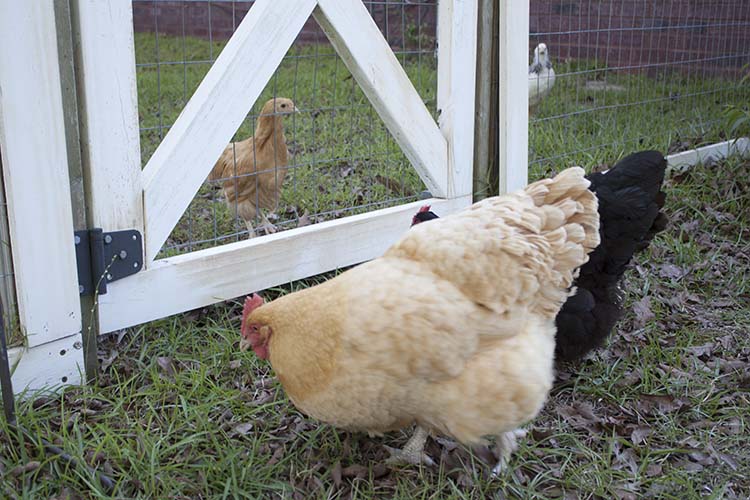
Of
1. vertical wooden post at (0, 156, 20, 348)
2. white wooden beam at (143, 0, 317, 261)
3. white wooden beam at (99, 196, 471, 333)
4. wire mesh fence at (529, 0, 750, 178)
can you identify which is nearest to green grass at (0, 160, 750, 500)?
white wooden beam at (99, 196, 471, 333)

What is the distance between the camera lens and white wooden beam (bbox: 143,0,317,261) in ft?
9.82

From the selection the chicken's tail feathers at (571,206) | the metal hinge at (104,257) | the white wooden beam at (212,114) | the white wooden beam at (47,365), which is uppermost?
the white wooden beam at (212,114)

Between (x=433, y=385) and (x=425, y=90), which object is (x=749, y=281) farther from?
(x=425, y=90)

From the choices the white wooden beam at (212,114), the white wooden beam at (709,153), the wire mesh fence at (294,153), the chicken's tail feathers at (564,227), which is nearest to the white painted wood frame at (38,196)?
the white wooden beam at (212,114)

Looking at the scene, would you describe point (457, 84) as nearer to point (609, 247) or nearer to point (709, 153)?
point (609, 247)

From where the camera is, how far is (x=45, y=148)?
258 cm

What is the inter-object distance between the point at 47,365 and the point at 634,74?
4.31 meters

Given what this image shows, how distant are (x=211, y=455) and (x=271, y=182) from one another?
2.04m

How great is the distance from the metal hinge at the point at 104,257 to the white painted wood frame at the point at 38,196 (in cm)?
9

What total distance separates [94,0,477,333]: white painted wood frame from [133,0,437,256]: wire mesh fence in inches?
8.6

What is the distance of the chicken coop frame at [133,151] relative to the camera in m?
2.56

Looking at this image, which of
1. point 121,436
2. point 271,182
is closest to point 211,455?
point 121,436

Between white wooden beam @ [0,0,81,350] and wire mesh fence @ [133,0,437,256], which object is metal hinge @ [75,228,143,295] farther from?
wire mesh fence @ [133,0,437,256]

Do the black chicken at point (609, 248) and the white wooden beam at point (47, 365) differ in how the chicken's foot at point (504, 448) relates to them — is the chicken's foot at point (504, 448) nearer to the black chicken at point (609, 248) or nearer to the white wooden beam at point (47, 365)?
the black chicken at point (609, 248)
